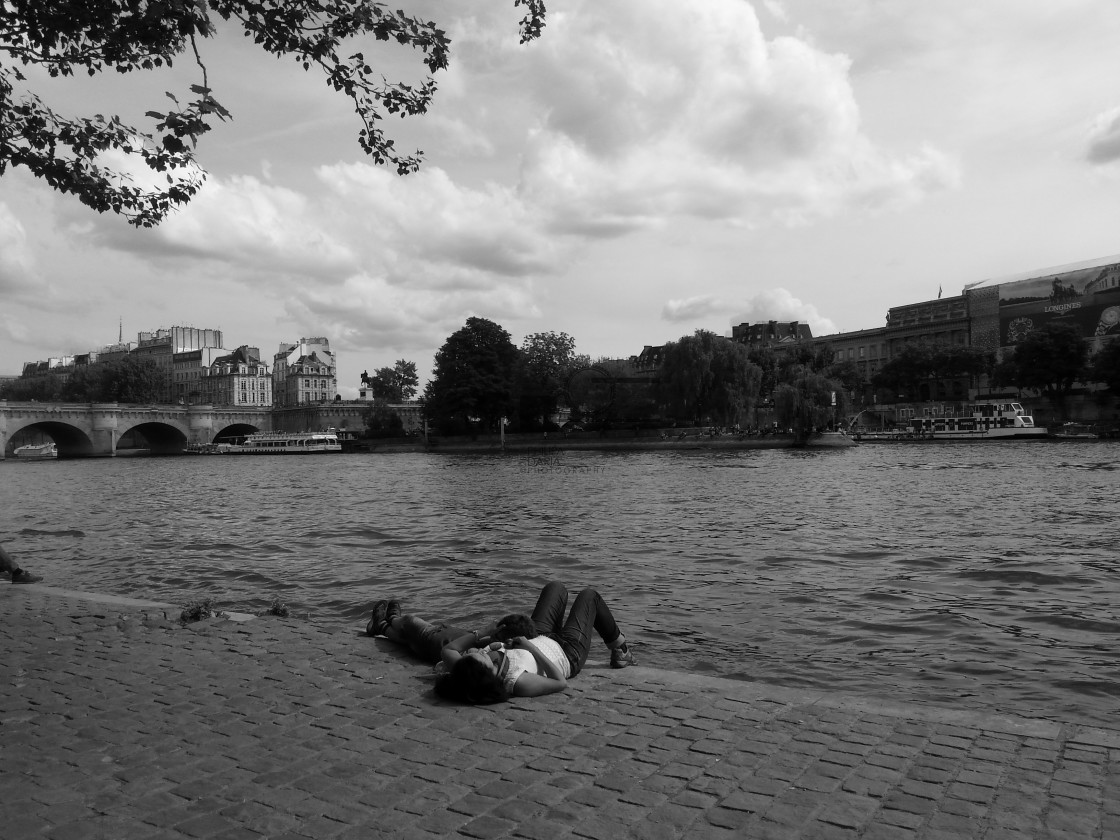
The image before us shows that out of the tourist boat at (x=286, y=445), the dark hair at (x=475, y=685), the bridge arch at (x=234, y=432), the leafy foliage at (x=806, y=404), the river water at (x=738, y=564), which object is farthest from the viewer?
the bridge arch at (x=234, y=432)

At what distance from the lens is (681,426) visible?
91.2 m

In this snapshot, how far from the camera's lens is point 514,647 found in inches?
272

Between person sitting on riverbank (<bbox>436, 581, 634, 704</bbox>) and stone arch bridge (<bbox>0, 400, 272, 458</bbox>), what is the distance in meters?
107

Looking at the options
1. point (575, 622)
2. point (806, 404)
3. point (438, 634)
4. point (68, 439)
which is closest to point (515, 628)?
point (575, 622)

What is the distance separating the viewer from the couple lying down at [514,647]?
20.5 feet

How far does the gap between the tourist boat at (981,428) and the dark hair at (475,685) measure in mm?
83362

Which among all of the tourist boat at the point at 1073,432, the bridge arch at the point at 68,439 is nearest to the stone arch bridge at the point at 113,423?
the bridge arch at the point at 68,439

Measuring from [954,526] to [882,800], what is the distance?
1818 cm

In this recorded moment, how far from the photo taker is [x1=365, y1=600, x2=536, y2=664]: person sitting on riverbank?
290 inches

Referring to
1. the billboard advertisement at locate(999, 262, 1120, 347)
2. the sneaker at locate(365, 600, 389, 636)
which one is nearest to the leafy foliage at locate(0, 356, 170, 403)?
the billboard advertisement at locate(999, 262, 1120, 347)

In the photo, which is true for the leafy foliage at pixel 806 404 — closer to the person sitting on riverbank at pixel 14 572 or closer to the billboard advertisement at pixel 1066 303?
the billboard advertisement at pixel 1066 303

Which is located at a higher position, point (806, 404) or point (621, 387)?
point (621, 387)

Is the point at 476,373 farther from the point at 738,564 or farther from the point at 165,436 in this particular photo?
the point at 738,564

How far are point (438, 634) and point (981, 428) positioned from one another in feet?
281
